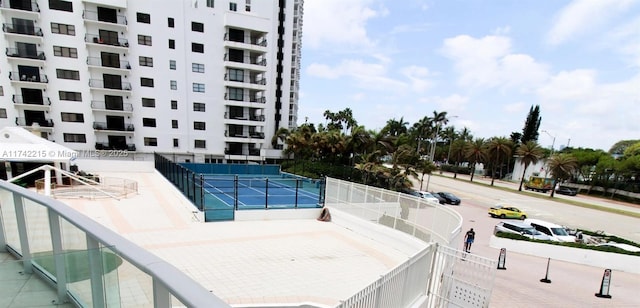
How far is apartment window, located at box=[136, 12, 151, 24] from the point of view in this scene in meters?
34.3

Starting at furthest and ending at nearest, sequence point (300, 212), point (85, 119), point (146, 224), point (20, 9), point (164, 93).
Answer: point (164, 93), point (85, 119), point (20, 9), point (300, 212), point (146, 224)

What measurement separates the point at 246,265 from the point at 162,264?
9.09m

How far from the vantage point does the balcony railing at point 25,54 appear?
3030 centimetres

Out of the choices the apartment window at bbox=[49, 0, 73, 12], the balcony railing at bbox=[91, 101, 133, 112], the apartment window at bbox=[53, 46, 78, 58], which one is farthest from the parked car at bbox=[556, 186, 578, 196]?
the apartment window at bbox=[49, 0, 73, 12]

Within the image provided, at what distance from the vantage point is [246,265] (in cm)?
986

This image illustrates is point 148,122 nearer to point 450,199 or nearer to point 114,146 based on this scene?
point 114,146

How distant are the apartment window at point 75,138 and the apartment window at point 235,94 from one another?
59.7ft

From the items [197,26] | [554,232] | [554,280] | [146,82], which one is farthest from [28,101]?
[554,232]

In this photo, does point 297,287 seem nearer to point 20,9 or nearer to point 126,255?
point 126,255

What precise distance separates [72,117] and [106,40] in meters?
10.1

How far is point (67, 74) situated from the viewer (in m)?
32.3

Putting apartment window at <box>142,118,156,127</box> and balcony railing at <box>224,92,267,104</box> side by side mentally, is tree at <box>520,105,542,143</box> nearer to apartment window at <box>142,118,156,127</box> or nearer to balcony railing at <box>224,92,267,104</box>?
balcony railing at <box>224,92,267,104</box>

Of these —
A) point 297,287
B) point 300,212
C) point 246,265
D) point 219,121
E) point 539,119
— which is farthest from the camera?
point 539,119

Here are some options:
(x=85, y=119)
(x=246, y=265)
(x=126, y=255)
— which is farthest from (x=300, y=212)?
(x=85, y=119)
